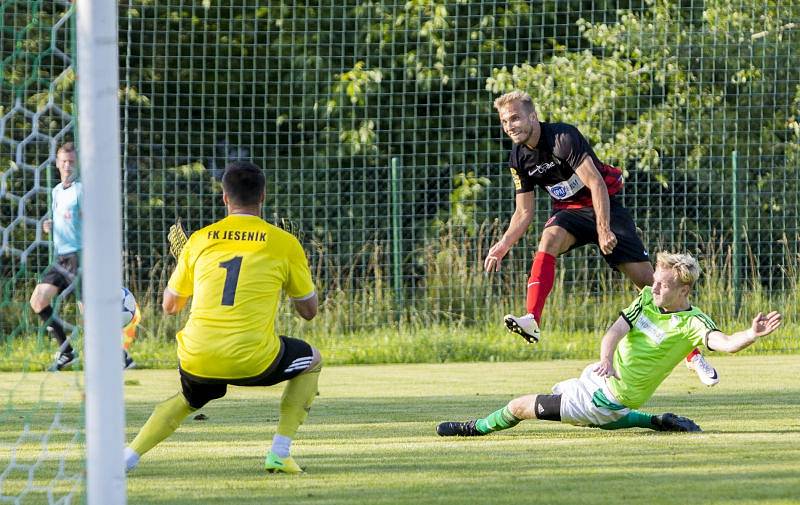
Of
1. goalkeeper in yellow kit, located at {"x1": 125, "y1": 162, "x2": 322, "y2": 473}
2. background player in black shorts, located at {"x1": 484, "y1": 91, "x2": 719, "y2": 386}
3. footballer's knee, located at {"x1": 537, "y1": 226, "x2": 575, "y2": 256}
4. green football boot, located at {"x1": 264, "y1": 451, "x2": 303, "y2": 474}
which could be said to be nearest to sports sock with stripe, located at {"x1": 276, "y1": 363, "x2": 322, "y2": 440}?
goalkeeper in yellow kit, located at {"x1": 125, "y1": 162, "x2": 322, "y2": 473}

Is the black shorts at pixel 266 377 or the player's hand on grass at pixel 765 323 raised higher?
the player's hand on grass at pixel 765 323

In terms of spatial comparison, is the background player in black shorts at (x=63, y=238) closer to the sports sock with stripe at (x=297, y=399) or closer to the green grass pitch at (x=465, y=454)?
the green grass pitch at (x=465, y=454)

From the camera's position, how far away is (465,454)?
5586mm

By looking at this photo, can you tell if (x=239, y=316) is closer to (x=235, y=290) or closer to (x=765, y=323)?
→ (x=235, y=290)

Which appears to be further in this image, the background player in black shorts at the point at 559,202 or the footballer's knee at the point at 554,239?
the footballer's knee at the point at 554,239

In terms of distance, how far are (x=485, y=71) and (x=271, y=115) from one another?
3593mm

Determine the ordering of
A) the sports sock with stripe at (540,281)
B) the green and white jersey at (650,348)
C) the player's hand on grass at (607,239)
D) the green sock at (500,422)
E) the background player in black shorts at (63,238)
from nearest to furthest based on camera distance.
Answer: the background player in black shorts at (63,238) < the green and white jersey at (650,348) < the green sock at (500,422) < the player's hand on grass at (607,239) < the sports sock with stripe at (540,281)

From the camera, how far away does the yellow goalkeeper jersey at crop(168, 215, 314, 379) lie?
4992mm

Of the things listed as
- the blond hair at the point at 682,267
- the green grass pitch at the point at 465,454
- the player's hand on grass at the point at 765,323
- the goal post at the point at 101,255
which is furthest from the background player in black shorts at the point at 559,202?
the goal post at the point at 101,255

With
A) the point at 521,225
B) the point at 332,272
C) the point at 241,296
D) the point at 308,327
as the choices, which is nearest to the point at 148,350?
the point at 308,327

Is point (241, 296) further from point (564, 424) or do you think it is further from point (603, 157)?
point (603, 157)

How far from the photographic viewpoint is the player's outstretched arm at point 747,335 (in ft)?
17.7

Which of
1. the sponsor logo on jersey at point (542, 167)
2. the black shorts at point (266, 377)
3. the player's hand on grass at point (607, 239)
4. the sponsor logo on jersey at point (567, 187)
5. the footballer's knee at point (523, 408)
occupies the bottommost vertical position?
the footballer's knee at point (523, 408)

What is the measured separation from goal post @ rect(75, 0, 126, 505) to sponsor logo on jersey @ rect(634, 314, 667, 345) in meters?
3.03
